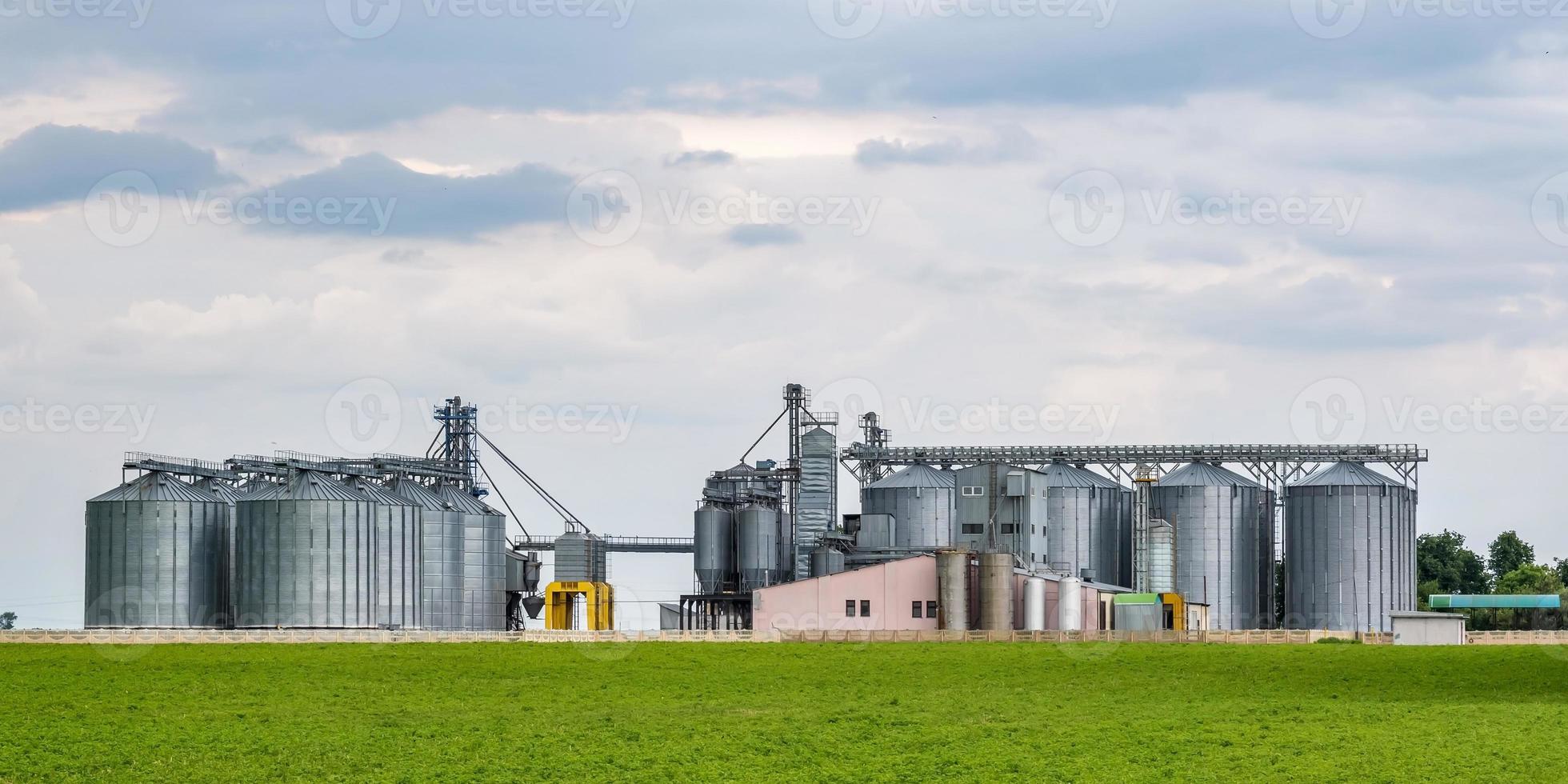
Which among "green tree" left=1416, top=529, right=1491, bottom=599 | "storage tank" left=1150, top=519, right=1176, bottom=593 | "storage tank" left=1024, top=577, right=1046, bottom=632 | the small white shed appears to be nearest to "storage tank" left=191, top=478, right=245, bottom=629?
"storage tank" left=1024, top=577, right=1046, bottom=632

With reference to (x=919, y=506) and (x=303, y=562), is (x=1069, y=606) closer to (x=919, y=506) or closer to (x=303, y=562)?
(x=919, y=506)

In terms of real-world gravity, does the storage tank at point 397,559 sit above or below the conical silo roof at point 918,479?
below

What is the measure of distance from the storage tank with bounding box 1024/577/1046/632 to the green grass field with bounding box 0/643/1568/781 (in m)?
12.6

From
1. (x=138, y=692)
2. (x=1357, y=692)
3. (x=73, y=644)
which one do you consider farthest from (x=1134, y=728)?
(x=73, y=644)

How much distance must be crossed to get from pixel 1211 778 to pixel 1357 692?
84.7 ft

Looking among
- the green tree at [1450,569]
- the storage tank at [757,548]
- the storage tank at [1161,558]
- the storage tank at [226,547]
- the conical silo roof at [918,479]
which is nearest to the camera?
the storage tank at [226,547]

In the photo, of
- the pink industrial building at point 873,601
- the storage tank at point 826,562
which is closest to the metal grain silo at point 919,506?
the storage tank at point 826,562

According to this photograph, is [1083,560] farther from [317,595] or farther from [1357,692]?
[1357,692]

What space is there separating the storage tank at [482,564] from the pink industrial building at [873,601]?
88.9ft

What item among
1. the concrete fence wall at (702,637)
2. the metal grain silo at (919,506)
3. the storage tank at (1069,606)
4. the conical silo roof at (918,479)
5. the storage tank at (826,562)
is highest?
the conical silo roof at (918,479)

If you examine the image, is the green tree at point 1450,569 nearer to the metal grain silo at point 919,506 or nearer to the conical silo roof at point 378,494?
the metal grain silo at point 919,506

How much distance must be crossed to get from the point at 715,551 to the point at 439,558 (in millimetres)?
18362

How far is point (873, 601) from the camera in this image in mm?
109562

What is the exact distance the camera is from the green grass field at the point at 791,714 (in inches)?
2010
